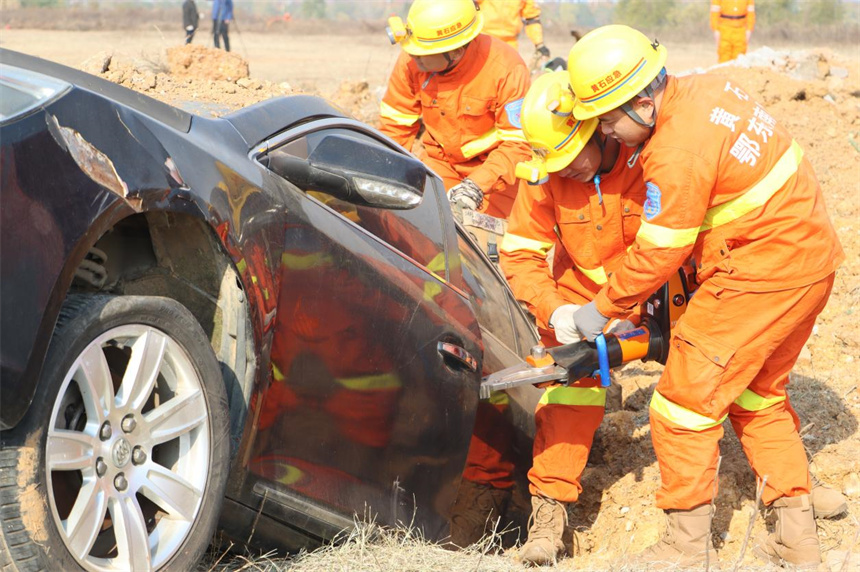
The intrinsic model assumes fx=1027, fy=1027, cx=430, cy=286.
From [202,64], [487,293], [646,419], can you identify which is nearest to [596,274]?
[487,293]

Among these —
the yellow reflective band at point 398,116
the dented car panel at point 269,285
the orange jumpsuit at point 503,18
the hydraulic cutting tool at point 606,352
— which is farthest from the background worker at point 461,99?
the orange jumpsuit at point 503,18

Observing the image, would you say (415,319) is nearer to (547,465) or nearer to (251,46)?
(547,465)

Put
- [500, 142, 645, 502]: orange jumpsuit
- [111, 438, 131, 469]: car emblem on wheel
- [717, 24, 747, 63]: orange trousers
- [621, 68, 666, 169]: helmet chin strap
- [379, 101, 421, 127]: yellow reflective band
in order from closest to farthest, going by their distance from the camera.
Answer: [111, 438, 131, 469]: car emblem on wheel → [621, 68, 666, 169]: helmet chin strap → [500, 142, 645, 502]: orange jumpsuit → [379, 101, 421, 127]: yellow reflective band → [717, 24, 747, 63]: orange trousers

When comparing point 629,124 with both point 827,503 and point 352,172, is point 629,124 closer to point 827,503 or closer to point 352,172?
point 352,172

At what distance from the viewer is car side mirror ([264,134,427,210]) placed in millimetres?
2861

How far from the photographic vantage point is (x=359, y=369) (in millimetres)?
2990

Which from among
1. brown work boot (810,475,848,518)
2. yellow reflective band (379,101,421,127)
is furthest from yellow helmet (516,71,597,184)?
yellow reflective band (379,101,421,127)

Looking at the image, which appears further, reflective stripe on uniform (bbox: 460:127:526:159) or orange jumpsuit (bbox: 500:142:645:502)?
reflective stripe on uniform (bbox: 460:127:526:159)

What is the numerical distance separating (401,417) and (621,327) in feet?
4.96

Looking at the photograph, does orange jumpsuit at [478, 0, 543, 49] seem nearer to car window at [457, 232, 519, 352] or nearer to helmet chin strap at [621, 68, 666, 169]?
car window at [457, 232, 519, 352]

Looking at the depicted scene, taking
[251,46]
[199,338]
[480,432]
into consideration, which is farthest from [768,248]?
[251,46]

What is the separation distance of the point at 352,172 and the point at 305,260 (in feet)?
1.04

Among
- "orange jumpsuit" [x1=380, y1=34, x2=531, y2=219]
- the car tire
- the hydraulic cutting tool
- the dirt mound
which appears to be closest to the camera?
the car tire

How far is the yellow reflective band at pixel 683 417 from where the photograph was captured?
3.82 metres
